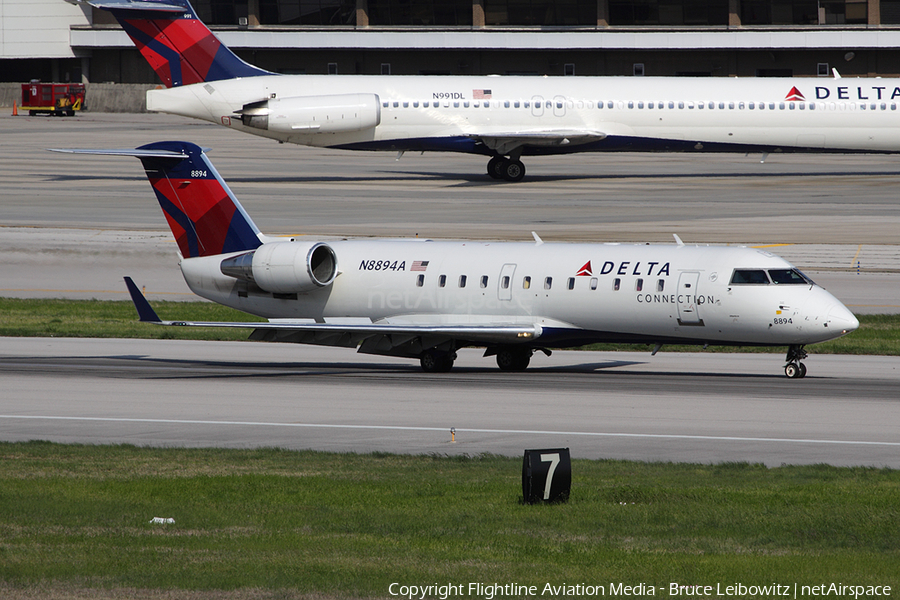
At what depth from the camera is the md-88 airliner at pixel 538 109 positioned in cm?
5809

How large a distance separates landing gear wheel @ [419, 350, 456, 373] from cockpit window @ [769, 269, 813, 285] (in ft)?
23.8

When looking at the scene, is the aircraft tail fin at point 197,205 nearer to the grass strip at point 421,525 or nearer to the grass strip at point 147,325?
the grass strip at point 147,325

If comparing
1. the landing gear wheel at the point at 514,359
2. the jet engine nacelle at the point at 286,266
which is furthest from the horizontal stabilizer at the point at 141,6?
the landing gear wheel at the point at 514,359

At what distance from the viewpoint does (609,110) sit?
5891 cm

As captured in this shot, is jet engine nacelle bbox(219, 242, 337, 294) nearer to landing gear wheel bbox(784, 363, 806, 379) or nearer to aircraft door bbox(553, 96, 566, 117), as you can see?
landing gear wheel bbox(784, 363, 806, 379)

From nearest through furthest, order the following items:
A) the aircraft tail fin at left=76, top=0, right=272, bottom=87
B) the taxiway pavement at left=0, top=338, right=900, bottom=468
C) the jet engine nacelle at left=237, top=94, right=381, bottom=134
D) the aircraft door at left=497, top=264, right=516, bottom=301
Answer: the taxiway pavement at left=0, top=338, right=900, bottom=468 < the aircraft door at left=497, top=264, right=516, bottom=301 < the aircraft tail fin at left=76, top=0, right=272, bottom=87 < the jet engine nacelle at left=237, top=94, right=381, bottom=134

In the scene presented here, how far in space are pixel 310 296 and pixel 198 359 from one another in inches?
143

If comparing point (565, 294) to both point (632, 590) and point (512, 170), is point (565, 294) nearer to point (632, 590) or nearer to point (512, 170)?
point (632, 590)

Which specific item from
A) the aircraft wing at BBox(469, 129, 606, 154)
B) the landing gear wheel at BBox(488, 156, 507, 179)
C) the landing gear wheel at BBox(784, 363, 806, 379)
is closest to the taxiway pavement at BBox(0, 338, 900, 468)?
the landing gear wheel at BBox(784, 363, 806, 379)

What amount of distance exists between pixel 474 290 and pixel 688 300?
481 centimetres

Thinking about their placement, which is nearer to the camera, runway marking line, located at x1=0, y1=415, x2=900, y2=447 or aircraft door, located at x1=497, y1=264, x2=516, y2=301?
runway marking line, located at x1=0, y1=415, x2=900, y2=447

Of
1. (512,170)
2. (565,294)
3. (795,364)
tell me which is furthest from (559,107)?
(795,364)

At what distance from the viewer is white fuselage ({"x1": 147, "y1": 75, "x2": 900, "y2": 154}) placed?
58.5 m

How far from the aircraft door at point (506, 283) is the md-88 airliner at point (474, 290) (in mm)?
22
